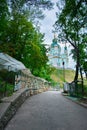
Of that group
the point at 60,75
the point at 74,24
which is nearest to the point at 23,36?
the point at 74,24

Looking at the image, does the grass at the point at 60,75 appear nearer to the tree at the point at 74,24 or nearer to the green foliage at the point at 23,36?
the green foliage at the point at 23,36

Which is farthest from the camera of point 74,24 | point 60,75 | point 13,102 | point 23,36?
point 60,75

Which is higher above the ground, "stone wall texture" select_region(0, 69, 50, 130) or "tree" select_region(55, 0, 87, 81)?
"tree" select_region(55, 0, 87, 81)

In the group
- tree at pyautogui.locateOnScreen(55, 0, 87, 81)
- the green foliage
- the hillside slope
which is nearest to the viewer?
tree at pyautogui.locateOnScreen(55, 0, 87, 81)

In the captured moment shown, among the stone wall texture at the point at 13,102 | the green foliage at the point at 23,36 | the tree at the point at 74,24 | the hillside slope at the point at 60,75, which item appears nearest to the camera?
the stone wall texture at the point at 13,102

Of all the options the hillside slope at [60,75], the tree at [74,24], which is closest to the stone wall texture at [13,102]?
the tree at [74,24]

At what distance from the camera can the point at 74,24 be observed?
15859 millimetres

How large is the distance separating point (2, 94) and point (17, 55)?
21.4 m

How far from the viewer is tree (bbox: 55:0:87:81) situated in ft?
38.7

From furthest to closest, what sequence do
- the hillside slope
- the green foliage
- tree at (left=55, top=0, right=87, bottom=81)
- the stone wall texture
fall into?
the hillside slope
the green foliage
tree at (left=55, top=0, right=87, bottom=81)
the stone wall texture

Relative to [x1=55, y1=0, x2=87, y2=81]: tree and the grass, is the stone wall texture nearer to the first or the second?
[x1=55, y1=0, x2=87, y2=81]: tree

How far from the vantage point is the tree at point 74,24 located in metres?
11.8

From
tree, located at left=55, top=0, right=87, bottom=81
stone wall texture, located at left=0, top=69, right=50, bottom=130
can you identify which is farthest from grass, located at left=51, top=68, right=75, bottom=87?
stone wall texture, located at left=0, top=69, right=50, bottom=130

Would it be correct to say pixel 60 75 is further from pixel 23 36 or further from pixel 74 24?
pixel 74 24
